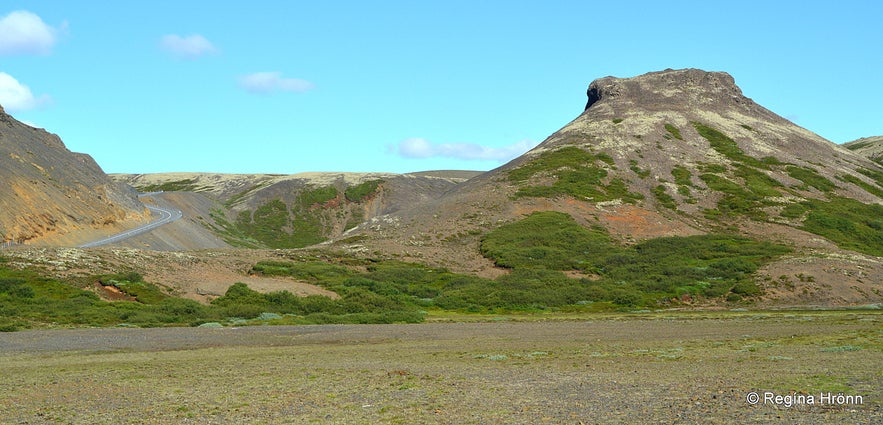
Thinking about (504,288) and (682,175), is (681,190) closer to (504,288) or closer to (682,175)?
(682,175)

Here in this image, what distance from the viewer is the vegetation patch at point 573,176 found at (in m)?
112

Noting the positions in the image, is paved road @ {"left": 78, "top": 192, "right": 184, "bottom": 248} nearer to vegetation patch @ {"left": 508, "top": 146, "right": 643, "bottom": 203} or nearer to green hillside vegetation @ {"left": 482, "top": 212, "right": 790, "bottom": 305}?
green hillside vegetation @ {"left": 482, "top": 212, "right": 790, "bottom": 305}

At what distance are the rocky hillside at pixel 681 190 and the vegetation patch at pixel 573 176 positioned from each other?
0.19 meters

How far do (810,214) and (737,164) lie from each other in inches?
955

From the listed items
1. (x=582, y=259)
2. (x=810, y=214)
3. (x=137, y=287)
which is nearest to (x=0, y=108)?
(x=137, y=287)

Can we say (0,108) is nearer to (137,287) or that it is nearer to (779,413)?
(137,287)

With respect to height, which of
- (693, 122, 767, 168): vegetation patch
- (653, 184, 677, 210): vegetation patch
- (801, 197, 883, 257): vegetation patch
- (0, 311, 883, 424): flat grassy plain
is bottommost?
(0, 311, 883, 424): flat grassy plain

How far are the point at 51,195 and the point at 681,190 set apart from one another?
8607 cm

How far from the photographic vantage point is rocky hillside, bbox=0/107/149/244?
8562 cm

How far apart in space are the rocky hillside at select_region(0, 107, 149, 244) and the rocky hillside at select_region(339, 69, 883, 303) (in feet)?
109

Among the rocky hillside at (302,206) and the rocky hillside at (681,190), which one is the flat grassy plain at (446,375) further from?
the rocky hillside at (302,206)

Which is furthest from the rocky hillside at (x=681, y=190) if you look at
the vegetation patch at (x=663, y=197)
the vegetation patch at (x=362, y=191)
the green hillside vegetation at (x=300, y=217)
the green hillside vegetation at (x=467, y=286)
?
the vegetation patch at (x=362, y=191)

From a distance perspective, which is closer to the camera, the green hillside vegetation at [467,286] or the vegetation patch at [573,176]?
the green hillside vegetation at [467,286]

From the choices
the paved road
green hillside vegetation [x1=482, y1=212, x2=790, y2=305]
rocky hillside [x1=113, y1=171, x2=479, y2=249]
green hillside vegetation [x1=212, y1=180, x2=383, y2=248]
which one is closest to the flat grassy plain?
green hillside vegetation [x1=482, y1=212, x2=790, y2=305]
